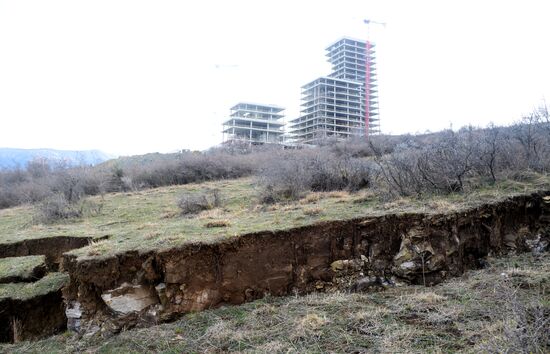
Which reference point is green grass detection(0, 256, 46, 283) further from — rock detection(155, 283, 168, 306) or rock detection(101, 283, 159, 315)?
rock detection(155, 283, 168, 306)

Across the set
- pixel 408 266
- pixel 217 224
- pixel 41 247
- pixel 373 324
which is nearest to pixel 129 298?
pixel 217 224

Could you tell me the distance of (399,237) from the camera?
7176 mm

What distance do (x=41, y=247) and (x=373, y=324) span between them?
29.7 ft

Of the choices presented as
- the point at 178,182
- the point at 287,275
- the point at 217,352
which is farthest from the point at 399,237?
the point at 178,182

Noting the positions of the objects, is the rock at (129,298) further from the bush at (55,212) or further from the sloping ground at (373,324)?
the bush at (55,212)

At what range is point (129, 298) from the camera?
6.27 m

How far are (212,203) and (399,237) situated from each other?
276 inches

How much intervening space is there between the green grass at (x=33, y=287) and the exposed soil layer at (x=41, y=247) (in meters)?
2.51

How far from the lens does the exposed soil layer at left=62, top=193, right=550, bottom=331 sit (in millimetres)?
6289

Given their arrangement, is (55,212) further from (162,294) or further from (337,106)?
(337,106)

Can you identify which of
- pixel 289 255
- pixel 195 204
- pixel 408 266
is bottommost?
pixel 408 266

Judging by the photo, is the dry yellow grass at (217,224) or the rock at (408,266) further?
the dry yellow grass at (217,224)

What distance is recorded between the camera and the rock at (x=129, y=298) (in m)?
6.17

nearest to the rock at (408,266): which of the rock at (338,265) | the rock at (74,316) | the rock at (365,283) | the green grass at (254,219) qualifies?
the rock at (365,283)
